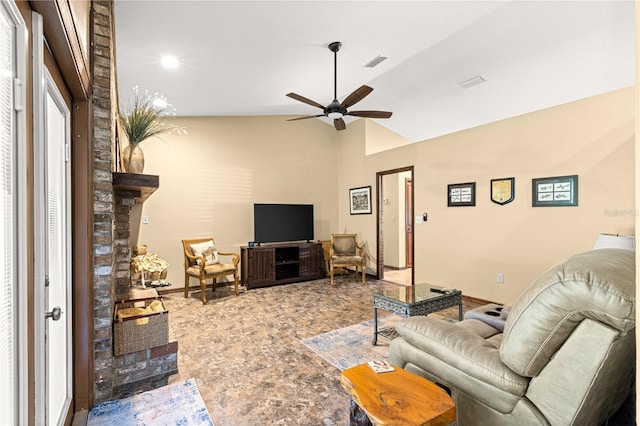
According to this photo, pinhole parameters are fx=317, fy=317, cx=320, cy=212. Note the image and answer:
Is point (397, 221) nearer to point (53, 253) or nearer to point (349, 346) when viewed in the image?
point (349, 346)

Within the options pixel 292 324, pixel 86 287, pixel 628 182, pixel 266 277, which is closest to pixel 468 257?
pixel 628 182

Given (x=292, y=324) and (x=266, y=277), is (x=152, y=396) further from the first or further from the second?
(x=266, y=277)

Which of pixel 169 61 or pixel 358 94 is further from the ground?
pixel 169 61

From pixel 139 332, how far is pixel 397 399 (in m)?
1.89

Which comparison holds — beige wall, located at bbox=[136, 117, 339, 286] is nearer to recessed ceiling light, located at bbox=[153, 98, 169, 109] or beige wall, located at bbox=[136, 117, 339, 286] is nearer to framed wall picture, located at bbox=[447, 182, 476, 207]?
recessed ceiling light, located at bbox=[153, 98, 169, 109]

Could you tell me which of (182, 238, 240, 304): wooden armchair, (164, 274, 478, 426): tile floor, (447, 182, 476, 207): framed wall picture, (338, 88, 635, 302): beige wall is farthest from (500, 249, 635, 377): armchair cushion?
(182, 238, 240, 304): wooden armchair

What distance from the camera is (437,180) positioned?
4871 millimetres

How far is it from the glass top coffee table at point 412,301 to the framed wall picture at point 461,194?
1720 mm

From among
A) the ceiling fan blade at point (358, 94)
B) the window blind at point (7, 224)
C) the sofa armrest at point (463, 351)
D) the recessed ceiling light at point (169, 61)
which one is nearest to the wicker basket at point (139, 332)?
the window blind at point (7, 224)

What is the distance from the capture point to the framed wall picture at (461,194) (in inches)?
173

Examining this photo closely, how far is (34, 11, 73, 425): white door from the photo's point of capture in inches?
42.3

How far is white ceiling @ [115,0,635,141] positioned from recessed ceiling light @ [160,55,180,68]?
7 centimetres

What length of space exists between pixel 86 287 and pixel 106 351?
1.63ft

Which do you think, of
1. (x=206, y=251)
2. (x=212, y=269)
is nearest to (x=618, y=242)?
(x=212, y=269)
